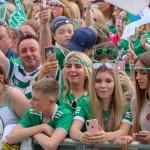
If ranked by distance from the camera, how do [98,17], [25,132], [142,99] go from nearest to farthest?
[25,132]
[142,99]
[98,17]

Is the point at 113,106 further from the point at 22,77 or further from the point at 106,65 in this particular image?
the point at 22,77

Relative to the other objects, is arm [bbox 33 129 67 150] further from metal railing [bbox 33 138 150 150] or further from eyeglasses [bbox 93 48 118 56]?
eyeglasses [bbox 93 48 118 56]

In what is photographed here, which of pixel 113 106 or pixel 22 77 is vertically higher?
pixel 22 77

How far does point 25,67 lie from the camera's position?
7.89 metres

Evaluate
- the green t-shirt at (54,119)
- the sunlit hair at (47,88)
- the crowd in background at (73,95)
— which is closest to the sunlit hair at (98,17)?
the crowd in background at (73,95)

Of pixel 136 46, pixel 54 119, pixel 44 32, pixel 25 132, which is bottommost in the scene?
pixel 25 132

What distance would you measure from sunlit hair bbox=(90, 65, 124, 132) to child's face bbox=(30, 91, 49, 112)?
1.51 feet

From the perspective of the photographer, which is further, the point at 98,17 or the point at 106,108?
the point at 98,17

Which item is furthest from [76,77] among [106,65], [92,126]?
[92,126]

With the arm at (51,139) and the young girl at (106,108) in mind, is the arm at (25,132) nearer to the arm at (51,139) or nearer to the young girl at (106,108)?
the arm at (51,139)

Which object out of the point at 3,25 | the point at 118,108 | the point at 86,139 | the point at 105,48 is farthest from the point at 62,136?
the point at 3,25

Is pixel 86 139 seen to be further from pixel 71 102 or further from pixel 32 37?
pixel 32 37

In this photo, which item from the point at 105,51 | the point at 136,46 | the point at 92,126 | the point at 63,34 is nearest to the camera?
A: the point at 92,126

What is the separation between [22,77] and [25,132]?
59.7 inches
